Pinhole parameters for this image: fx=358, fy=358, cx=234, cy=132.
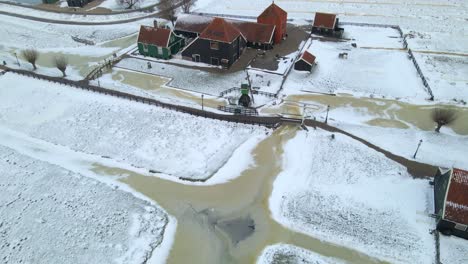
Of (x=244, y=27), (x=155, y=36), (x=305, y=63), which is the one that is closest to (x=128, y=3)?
(x=155, y=36)

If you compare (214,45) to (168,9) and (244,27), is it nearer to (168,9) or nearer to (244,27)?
(244,27)

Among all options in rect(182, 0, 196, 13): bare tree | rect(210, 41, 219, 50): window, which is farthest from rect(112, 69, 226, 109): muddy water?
rect(182, 0, 196, 13): bare tree

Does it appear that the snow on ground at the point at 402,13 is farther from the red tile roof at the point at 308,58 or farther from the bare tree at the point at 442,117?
the bare tree at the point at 442,117

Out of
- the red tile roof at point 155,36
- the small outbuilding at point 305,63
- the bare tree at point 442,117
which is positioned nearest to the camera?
the bare tree at point 442,117

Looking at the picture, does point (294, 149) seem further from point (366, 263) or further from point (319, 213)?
point (366, 263)

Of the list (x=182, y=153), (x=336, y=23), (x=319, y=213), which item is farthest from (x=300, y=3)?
(x=319, y=213)

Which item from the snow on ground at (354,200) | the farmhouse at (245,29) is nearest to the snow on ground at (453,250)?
the snow on ground at (354,200)

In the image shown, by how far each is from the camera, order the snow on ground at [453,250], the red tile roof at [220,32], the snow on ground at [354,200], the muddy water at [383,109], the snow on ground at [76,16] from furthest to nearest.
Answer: the snow on ground at [76,16]
the red tile roof at [220,32]
the muddy water at [383,109]
the snow on ground at [354,200]
the snow on ground at [453,250]

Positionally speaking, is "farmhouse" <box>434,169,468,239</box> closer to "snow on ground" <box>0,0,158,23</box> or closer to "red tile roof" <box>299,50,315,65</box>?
"red tile roof" <box>299,50,315,65</box>
